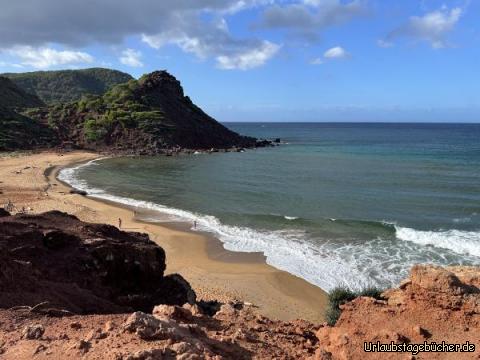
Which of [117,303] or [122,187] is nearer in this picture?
[117,303]

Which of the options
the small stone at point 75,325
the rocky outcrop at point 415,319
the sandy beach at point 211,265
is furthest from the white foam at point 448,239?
the small stone at point 75,325

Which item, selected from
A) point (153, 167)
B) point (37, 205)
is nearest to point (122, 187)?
point (37, 205)

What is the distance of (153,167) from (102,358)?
60433mm

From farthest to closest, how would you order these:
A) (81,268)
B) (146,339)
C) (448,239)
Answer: (448,239) → (81,268) → (146,339)

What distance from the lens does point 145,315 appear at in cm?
798

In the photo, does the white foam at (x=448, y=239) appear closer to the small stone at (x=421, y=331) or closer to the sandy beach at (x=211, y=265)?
the sandy beach at (x=211, y=265)

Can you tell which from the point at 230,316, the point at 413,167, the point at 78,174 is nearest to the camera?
the point at 230,316

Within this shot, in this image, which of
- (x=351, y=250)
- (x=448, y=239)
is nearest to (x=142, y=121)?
(x=351, y=250)

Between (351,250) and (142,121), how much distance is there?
78664mm

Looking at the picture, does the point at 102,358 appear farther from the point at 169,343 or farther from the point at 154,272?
the point at 154,272

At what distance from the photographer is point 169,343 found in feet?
23.7

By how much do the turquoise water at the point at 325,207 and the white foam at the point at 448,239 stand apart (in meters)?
0.06

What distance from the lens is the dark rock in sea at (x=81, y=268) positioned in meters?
10.3

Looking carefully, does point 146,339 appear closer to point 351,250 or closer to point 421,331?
point 421,331
